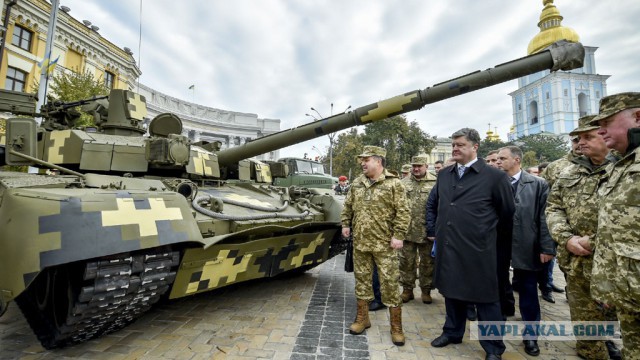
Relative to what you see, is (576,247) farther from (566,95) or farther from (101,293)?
(566,95)

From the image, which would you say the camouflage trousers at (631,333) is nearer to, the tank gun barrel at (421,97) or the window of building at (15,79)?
the tank gun barrel at (421,97)

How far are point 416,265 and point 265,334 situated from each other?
7.99 ft

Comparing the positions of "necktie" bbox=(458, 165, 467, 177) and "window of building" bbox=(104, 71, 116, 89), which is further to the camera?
"window of building" bbox=(104, 71, 116, 89)

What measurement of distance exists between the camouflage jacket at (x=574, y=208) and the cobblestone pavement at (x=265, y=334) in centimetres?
110

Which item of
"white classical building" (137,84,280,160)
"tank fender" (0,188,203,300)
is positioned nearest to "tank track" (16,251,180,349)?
"tank fender" (0,188,203,300)

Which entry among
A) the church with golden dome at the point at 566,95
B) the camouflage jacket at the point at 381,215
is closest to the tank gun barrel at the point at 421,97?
the camouflage jacket at the point at 381,215

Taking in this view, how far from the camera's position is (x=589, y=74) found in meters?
53.4

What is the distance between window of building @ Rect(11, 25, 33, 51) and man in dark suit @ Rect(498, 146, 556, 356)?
81.1 ft

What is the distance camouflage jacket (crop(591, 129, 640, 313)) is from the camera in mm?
1833

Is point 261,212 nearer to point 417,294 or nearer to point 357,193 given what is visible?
point 357,193

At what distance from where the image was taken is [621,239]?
1907 millimetres

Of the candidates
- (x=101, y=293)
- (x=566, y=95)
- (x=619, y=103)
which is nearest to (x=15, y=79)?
(x=101, y=293)

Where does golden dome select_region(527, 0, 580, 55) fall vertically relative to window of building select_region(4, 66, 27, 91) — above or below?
above

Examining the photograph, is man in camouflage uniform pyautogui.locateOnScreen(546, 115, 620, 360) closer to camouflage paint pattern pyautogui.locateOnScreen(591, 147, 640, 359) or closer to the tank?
camouflage paint pattern pyautogui.locateOnScreen(591, 147, 640, 359)
